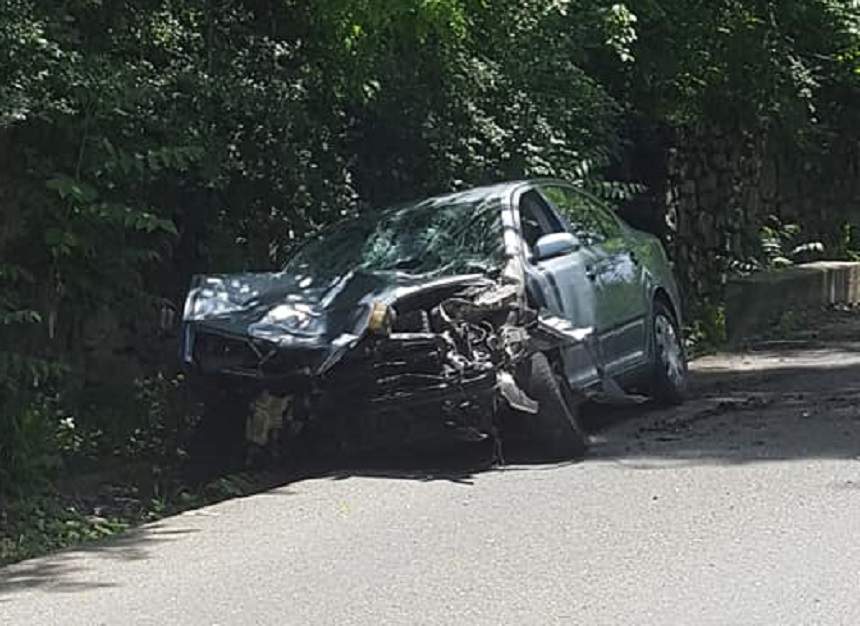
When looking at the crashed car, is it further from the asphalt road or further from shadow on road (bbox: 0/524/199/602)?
shadow on road (bbox: 0/524/199/602)

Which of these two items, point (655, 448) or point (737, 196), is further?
point (737, 196)

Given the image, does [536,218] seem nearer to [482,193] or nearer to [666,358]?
[482,193]

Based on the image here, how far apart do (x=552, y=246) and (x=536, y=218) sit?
690mm

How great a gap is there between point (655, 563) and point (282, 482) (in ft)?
10.2

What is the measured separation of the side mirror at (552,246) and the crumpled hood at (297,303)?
1.89 feet

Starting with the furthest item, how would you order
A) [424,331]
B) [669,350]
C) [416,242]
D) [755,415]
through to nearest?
[669,350]
[755,415]
[416,242]
[424,331]

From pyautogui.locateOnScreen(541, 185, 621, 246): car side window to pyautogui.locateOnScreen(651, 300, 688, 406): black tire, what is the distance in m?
0.69

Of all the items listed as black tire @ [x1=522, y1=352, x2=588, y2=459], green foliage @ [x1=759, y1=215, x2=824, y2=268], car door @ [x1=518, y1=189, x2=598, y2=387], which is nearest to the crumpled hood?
car door @ [x1=518, y1=189, x2=598, y2=387]

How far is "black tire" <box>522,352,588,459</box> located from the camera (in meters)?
9.79

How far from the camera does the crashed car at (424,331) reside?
943 centimetres

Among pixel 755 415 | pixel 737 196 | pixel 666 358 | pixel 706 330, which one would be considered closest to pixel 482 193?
pixel 666 358

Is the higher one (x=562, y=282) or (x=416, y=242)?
(x=416, y=242)

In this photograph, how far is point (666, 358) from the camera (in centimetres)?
1197

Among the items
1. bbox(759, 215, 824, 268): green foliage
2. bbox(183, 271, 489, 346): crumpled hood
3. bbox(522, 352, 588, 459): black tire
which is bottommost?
bbox(522, 352, 588, 459): black tire
